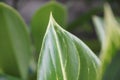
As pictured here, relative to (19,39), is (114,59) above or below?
below

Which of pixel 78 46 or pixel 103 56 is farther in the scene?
pixel 78 46

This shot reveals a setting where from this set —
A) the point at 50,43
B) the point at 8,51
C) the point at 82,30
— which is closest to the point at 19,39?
the point at 8,51

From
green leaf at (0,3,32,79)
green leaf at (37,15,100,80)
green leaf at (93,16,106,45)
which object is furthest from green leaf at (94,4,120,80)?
green leaf at (93,16,106,45)

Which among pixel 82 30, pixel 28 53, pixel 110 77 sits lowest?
pixel 110 77

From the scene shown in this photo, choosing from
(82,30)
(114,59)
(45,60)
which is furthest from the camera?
(82,30)

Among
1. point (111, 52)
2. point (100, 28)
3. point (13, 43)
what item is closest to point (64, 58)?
point (111, 52)

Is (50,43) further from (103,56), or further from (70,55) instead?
(103,56)

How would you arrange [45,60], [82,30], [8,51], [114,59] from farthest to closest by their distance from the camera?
[82,30] → [8,51] → [45,60] → [114,59]

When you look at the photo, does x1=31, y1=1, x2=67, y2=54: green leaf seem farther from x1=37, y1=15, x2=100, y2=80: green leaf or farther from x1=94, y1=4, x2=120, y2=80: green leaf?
x1=94, y1=4, x2=120, y2=80: green leaf
